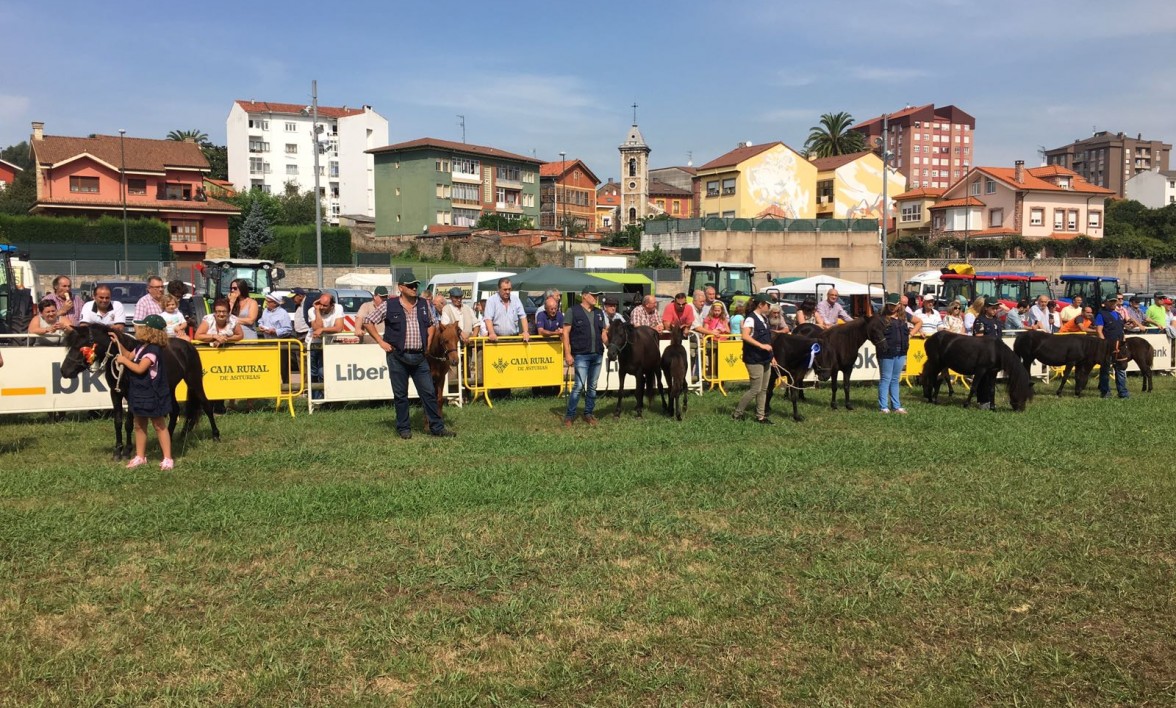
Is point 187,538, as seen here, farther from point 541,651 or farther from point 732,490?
point 732,490

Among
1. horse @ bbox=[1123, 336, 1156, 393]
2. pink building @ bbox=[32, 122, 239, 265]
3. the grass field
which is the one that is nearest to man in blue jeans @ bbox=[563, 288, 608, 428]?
the grass field

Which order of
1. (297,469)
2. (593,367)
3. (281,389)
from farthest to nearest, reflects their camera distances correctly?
(281,389), (593,367), (297,469)

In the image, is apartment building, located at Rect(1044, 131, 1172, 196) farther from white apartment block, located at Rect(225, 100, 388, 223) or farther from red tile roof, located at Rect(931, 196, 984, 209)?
white apartment block, located at Rect(225, 100, 388, 223)

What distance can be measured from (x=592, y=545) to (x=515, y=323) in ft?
28.7

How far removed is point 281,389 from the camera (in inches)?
524

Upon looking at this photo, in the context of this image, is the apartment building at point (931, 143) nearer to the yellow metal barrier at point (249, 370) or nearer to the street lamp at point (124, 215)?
the street lamp at point (124, 215)

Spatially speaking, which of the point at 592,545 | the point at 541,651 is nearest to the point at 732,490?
the point at 592,545

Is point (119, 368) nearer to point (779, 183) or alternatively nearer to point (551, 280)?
Answer: point (551, 280)

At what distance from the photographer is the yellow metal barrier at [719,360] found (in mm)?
15930

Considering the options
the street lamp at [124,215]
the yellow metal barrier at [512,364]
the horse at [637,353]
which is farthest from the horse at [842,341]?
the street lamp at [124,215]

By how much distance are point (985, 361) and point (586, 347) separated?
630 cm

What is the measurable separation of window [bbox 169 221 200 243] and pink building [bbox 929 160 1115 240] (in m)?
61.2

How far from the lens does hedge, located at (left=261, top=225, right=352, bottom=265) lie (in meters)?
59.8

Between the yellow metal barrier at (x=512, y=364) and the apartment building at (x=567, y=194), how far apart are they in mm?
79989
